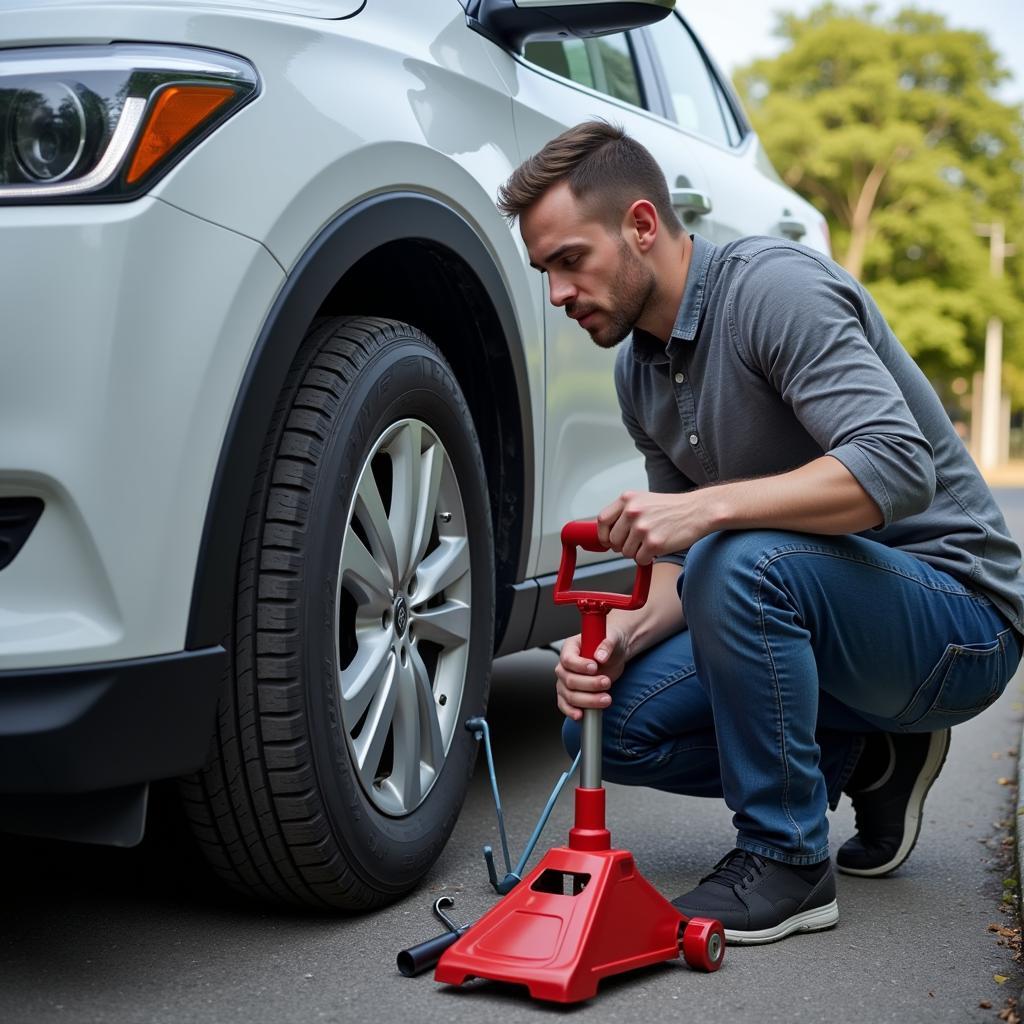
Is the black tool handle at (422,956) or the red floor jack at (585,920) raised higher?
the red floor jack at (585,920)

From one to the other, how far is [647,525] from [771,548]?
0.25 metres

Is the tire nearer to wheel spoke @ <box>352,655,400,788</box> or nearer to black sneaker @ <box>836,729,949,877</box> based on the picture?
wheel spoke @ <box>352,655,400,788</box>

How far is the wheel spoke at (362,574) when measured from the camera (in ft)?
7.32

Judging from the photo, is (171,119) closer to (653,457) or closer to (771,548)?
(771,548)

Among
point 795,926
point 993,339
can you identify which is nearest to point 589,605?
Result: point 795,926

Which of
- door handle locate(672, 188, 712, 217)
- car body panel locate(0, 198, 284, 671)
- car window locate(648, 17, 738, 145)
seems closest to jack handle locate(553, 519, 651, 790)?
car body panel locate(0, 198, 284, 671)

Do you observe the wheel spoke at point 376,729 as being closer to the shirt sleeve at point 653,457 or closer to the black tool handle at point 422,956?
the black tool handle at point 422,956

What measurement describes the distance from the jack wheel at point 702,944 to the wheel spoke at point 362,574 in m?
0.70

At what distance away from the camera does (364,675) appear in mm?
2283

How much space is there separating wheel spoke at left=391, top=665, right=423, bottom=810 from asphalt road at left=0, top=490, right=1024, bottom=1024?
0.20 meters

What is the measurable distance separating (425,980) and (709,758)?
0.72 metres

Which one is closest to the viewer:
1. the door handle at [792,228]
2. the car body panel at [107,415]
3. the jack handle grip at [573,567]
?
the car body panel at [107,415]

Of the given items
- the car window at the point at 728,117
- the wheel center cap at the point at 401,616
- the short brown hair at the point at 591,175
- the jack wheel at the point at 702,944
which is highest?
the car window at the point at 728,117

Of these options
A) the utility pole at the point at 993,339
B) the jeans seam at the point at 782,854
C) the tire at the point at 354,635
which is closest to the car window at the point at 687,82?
the tire at the point at 354,635
